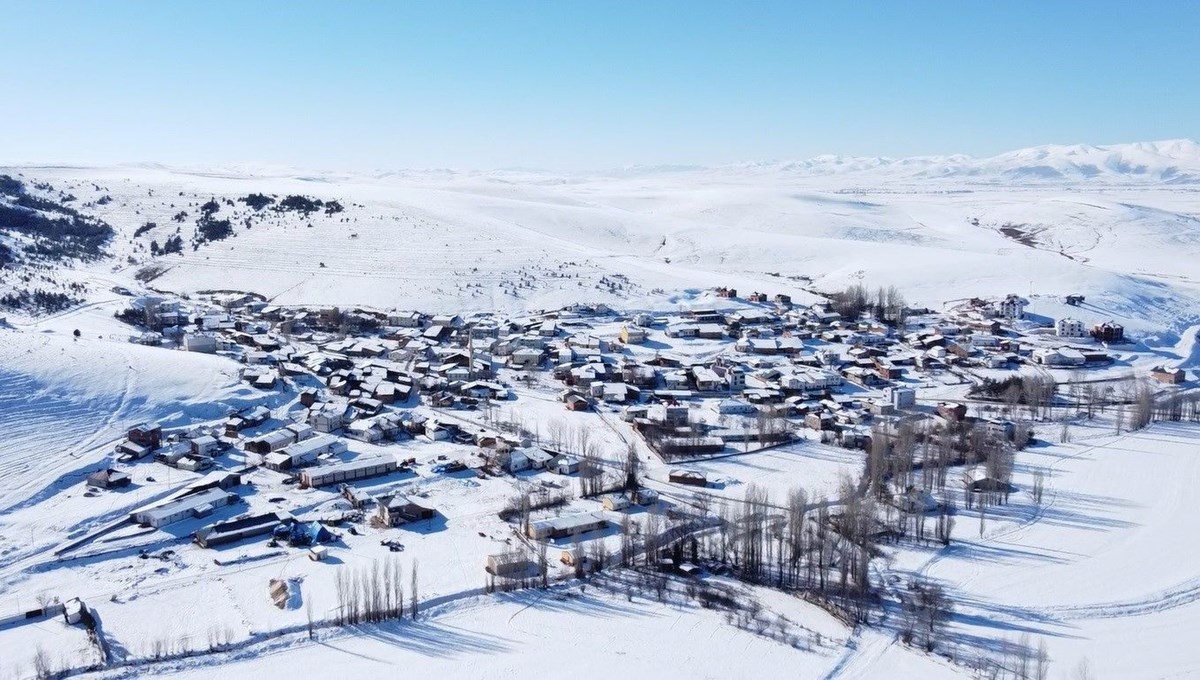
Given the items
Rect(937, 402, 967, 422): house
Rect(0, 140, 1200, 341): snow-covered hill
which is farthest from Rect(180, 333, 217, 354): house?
Rect(937, 402, 967, 422): house

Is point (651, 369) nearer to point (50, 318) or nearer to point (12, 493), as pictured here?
point (12, 493)

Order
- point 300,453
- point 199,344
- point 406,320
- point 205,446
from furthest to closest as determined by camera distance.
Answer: point 406,320 < point 199,344 < point 205,446 < point 300,453

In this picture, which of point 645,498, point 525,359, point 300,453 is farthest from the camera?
point 525,359

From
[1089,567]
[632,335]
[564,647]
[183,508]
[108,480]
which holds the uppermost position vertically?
[632,335]

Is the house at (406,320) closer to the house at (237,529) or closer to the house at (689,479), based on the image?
the house at (689,479)

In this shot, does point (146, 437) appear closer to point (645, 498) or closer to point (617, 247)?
point (645, 498)

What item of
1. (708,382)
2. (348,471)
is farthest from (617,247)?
(348,471)

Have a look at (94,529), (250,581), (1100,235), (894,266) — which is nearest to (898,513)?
(250,581)

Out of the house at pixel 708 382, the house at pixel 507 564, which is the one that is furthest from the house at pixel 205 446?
the house at pixel 708 382
